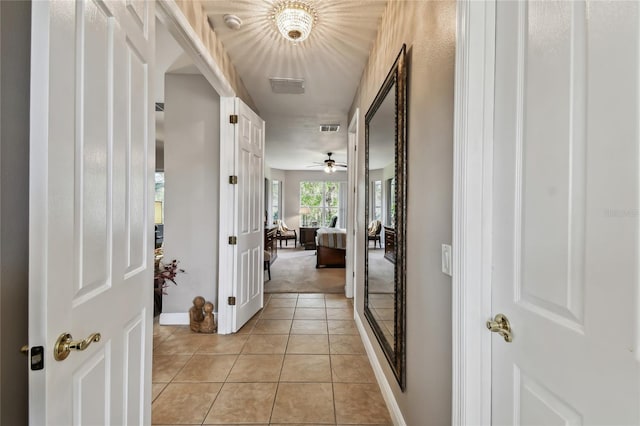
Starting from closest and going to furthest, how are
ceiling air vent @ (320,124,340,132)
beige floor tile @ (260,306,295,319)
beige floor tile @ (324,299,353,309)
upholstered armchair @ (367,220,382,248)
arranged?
1. upholstered armchair @ (367,220,382,248)
2. beige floor tile @ (260,306,295,319)
3. beige floor tile @ (324,299,353,309)
4. ceiling air vent @ (320,124,340,132)

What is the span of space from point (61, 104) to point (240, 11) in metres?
1.78

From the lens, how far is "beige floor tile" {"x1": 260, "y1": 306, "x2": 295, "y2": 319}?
329 cm

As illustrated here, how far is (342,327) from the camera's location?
3016mm

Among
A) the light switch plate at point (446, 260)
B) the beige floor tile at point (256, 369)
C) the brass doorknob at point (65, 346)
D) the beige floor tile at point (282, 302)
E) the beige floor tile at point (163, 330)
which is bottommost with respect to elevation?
the beige floor tile at point (256, 369)

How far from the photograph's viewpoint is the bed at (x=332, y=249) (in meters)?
5.96

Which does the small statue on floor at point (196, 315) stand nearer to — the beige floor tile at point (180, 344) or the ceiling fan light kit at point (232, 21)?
the beige floor tile at point (180, 344)

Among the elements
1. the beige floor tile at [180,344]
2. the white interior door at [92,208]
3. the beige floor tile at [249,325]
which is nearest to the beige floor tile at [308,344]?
the beige floor tile at [249,325]

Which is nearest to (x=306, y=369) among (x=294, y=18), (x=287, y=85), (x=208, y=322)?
(x=208, y=322)

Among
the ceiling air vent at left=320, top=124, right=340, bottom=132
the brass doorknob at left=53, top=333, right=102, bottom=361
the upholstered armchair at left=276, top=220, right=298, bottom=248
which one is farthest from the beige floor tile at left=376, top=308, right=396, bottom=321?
the upholstered armchair at left=276, top=220, right=298, bottom=248

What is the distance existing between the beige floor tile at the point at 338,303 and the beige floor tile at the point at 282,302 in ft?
1.43

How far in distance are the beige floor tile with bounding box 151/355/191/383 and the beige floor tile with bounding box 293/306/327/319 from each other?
128 cm

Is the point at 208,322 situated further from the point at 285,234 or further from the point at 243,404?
the point at 285,234

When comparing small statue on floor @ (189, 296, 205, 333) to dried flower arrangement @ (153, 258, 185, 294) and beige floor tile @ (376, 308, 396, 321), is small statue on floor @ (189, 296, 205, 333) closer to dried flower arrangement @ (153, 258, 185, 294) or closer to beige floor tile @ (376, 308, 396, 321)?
dried flower arrangement @ (153, 258, 185, 294)

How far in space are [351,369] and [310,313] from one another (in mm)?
1271
